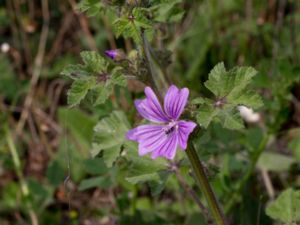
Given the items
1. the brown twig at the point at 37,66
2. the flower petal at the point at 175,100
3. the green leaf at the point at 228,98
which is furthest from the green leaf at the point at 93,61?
the brown twig at the point at 37,66

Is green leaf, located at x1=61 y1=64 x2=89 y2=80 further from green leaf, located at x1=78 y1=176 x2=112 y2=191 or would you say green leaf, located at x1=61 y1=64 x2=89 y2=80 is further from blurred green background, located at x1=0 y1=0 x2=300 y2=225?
green leaf, located at x1=78 y1=176 x2=112 y2=191

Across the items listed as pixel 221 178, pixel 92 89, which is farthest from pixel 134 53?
pixel 221 178

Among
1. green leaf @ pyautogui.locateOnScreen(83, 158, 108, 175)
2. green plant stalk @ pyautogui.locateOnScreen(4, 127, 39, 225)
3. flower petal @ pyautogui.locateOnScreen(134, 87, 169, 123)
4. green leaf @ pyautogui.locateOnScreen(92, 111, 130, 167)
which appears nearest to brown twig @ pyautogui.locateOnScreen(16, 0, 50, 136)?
green plant stalk @ pyautogui.locateOnScreen(4, 127, 39, 225)

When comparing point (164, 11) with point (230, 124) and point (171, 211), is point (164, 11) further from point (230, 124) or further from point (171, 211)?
point (171, 211)

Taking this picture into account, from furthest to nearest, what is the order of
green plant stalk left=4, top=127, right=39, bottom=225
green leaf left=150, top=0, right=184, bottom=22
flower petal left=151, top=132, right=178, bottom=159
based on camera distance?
green plant stalk left=4, top=127, right=39, bottom=225 → green leaf left=150, top=0, right=184, bottom=22 → flower petal left=151, top=132, right=178, bottom=159

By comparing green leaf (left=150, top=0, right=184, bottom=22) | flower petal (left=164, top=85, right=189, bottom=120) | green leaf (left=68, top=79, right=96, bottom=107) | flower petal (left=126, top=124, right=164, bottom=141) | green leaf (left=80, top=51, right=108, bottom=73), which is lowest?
flower petal (left=126, top=124, right=164, bottom=141)

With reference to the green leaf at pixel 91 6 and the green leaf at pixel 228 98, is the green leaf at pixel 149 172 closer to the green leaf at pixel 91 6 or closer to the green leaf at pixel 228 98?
the green leaf at pixel 228 98

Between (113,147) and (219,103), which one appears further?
(113,147)
